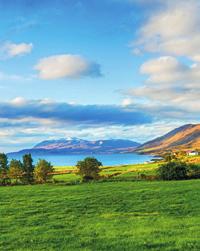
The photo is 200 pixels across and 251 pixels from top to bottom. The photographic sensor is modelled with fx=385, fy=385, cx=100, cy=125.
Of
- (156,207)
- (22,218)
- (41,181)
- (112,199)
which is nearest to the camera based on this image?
(22,218)

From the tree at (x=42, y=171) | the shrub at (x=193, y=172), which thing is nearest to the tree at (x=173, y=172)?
the shrub at (x=193, y=172)

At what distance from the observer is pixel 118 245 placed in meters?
21.2

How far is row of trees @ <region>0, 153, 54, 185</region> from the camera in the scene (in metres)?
74.9

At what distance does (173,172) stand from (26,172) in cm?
2871

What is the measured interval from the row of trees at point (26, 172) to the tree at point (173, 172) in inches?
862

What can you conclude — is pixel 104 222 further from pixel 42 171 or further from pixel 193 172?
pixel 193 172

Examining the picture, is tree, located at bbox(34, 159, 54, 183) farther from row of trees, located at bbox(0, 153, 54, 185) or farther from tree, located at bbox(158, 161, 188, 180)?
tree, located at bbox(158, 161, 188, 180)

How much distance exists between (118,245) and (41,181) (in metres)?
56.3

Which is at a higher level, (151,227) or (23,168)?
(23,168)

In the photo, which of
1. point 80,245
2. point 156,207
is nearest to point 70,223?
point 80,245

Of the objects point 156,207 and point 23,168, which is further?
point 23,168

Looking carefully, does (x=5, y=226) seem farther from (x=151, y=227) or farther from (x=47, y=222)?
(x=151, y=227)

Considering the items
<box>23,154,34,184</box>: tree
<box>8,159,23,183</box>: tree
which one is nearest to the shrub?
<box>23,154,34,184</box>: tree

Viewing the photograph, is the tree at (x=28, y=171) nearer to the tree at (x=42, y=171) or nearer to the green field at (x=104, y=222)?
the tree at (x=42, y=171)
